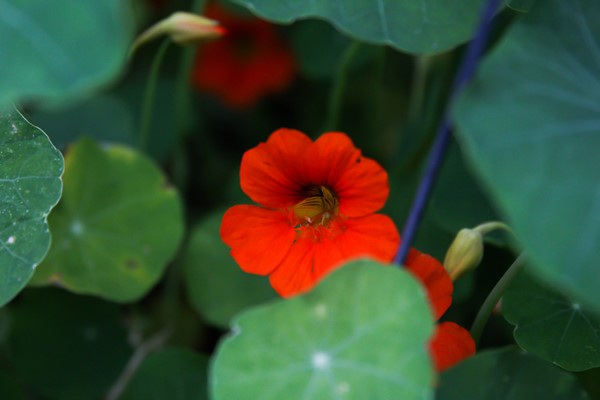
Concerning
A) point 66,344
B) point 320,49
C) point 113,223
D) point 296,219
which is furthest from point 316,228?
point 320,49

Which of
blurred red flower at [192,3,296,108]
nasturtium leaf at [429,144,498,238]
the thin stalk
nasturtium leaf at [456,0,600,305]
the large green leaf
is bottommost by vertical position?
the thin stalk

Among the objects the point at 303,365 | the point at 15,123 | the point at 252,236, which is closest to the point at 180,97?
the point at 15,123

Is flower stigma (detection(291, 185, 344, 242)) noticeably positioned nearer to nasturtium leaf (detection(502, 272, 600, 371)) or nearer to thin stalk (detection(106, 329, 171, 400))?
nasturtium leaf (detection(502, 272, 600, 371))

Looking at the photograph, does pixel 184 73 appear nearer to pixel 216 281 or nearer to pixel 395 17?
pixel 216 281

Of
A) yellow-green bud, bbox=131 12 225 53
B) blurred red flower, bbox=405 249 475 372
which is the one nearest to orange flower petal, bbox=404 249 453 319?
blurred red flower, bbox=405 249 475 372

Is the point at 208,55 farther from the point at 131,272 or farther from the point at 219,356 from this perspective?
the point at 219,356
